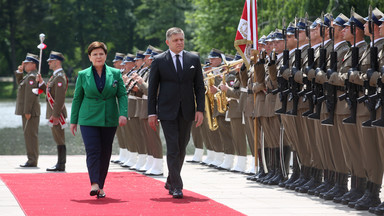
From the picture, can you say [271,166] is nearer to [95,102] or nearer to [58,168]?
[95,102]

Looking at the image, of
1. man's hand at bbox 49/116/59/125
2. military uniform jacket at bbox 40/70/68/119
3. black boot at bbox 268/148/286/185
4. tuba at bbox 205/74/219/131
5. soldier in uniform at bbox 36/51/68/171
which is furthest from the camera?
tuba at bbox 205/74/219/131

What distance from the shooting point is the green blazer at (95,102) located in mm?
10781

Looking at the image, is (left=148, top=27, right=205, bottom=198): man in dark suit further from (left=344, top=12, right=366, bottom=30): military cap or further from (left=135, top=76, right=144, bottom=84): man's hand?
(left=135, top=76, right=144, bottom=84): man's hand

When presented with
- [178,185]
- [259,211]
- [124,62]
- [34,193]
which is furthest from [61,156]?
[259,211]

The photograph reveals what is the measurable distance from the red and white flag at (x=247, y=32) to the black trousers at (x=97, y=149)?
3.52m

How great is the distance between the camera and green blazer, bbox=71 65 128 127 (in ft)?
35.4

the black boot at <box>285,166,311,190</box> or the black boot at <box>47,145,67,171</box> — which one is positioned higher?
the black boot at <box>285,166,311,190</box>

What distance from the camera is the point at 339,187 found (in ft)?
34.8

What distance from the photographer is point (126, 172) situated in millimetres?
15281

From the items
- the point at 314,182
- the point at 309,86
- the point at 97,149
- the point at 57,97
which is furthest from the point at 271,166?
the point at 57,97

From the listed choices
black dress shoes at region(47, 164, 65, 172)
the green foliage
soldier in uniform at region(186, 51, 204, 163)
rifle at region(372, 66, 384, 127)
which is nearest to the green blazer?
rifle at region(372, 66, 384, 127)

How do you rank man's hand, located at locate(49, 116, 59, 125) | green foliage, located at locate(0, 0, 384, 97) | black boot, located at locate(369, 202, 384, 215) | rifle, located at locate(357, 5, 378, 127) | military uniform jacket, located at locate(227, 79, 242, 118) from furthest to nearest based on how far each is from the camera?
1. green foliage, located at locate(0, 0, 384, 97)
2. man's hand, located at locate(49, 116, 59, 125)
3. military uniform jacket, located at locate(227, 79, 242, 118)
4. rifle, located at locate(357, 5, 378, 127)
5. black boot, located at locate(369, 202, 384, 215)

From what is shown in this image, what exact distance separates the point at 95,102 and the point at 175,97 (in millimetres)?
997

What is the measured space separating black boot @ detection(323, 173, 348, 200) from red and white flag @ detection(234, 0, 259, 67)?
11.7ft
